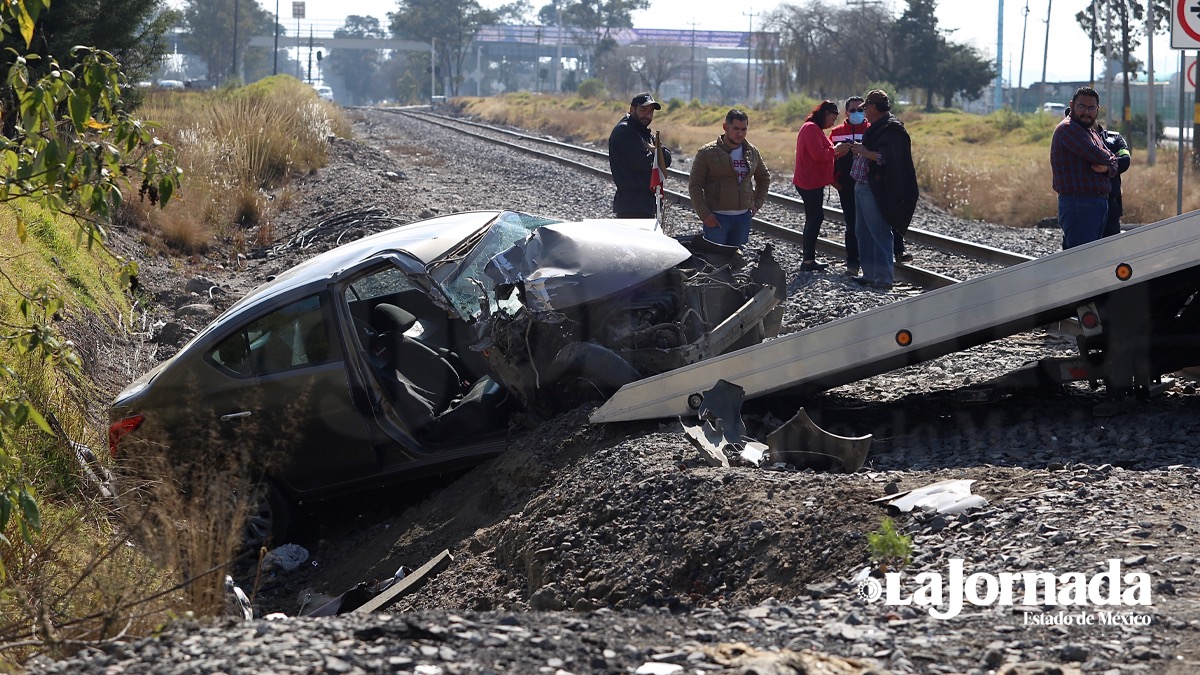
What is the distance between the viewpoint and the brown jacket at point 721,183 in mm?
10516

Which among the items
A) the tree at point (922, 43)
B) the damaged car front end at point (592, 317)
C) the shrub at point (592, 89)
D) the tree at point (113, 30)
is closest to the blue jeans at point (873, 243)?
the damaged car front end at point (592, 317)

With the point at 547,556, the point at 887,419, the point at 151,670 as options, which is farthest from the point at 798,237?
the point at 151,670

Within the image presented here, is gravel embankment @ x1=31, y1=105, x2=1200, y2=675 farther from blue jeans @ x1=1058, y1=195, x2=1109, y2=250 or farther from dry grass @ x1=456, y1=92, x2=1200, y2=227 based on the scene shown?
dry grass @ x1=456, y1=92, x2=1200, y2=227

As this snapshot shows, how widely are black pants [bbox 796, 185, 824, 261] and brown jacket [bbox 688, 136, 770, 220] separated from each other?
4.73 feet

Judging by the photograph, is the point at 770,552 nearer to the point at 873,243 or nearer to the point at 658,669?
the point at 658,669

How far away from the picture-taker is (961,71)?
6938 cm

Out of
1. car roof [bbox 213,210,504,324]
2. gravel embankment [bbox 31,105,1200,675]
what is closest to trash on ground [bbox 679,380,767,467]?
gravel embankment [bbox 31,105,1200,675]

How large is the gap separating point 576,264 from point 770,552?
248 cm

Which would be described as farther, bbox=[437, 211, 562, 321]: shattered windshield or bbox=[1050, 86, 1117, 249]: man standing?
bbox=[1050, 86, 1117, 249]: man standing

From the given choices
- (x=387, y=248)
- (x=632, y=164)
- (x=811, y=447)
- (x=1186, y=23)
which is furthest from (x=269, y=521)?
(x=1186, y=23)

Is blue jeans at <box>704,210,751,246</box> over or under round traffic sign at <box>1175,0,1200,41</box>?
under

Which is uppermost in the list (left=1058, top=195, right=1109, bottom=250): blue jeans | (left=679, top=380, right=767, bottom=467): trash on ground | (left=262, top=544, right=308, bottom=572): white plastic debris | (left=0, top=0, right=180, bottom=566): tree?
(left=0, top=0, right=180, bottom=566): tree

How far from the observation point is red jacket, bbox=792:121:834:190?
465 inches

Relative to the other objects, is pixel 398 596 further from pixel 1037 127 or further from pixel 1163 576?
pixel 1037 127
